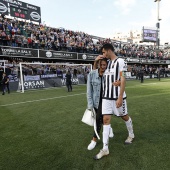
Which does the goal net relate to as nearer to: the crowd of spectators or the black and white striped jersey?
the crowd of spectators

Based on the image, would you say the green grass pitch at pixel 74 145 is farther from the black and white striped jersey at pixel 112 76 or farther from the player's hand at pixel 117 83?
the player's hand at pixel 117 83

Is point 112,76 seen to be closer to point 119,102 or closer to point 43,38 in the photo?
point 119,102

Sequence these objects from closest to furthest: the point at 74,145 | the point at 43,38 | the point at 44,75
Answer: the point at 74,145
the point at 44,75
the point at 43,38

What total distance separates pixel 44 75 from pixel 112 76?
1686 cm

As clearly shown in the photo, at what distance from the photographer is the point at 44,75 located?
1984cm

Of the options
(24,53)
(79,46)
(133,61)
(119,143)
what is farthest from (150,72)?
(119,143)

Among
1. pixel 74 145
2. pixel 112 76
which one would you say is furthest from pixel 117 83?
pixel 74 145

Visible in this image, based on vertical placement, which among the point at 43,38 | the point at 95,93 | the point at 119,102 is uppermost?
the point at 43,38

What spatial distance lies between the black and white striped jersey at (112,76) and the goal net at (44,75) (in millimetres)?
14244

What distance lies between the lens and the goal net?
59.8ft

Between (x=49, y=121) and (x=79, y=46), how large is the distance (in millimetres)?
23448

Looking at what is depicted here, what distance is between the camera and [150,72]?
39.4 metres

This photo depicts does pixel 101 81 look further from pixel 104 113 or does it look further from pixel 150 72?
pixel 150 72

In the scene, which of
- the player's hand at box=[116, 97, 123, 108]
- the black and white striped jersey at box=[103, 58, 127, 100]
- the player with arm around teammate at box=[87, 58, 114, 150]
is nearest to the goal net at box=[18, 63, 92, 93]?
the player with arm around teammate at box=[87, 58, 114, 150]
